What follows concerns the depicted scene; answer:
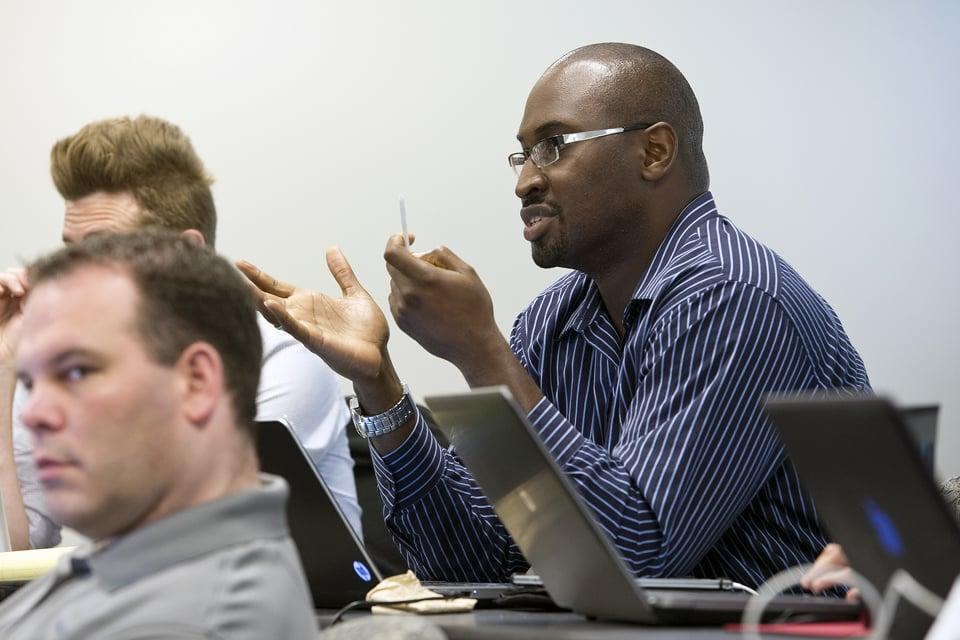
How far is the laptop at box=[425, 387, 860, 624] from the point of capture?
1.02 m

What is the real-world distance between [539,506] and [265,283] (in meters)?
0.79

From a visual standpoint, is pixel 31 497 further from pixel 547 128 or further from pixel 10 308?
pixel 547 128

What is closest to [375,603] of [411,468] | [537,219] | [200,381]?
[411,468]

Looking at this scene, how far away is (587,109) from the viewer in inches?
73.1

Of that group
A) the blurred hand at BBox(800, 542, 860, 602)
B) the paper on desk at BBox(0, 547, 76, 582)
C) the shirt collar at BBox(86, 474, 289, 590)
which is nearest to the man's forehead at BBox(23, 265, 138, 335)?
the shirt collar at BBox(86, 474, 289, 590)

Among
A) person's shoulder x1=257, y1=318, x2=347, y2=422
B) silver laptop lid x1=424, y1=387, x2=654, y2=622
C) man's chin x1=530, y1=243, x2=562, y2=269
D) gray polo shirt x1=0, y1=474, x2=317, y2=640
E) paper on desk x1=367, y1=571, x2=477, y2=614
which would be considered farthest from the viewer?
person's shoulder x1=257, y1=318, x2=347, y2=422

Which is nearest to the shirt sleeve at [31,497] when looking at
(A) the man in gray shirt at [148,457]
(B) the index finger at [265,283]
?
(B) the index finger at [265,283]

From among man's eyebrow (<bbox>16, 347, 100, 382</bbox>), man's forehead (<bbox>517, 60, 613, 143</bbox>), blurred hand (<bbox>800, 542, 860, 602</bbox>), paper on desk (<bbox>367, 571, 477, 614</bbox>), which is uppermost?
man's forehead (<bbox>517, 60, 613, 143</bbox>)

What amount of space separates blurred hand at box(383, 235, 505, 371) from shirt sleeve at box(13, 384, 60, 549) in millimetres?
987

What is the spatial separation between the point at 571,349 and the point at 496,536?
0.31 m

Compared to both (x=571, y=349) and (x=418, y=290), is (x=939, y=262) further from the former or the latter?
(x=418, y=290)

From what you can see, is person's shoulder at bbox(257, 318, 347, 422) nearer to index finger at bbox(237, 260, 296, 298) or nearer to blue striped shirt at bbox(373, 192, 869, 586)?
index finger at bbox(237, 260, 296, 298)

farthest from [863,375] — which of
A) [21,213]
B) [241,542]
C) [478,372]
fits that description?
[21,213]

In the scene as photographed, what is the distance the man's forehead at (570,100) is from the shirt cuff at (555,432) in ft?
1.68
